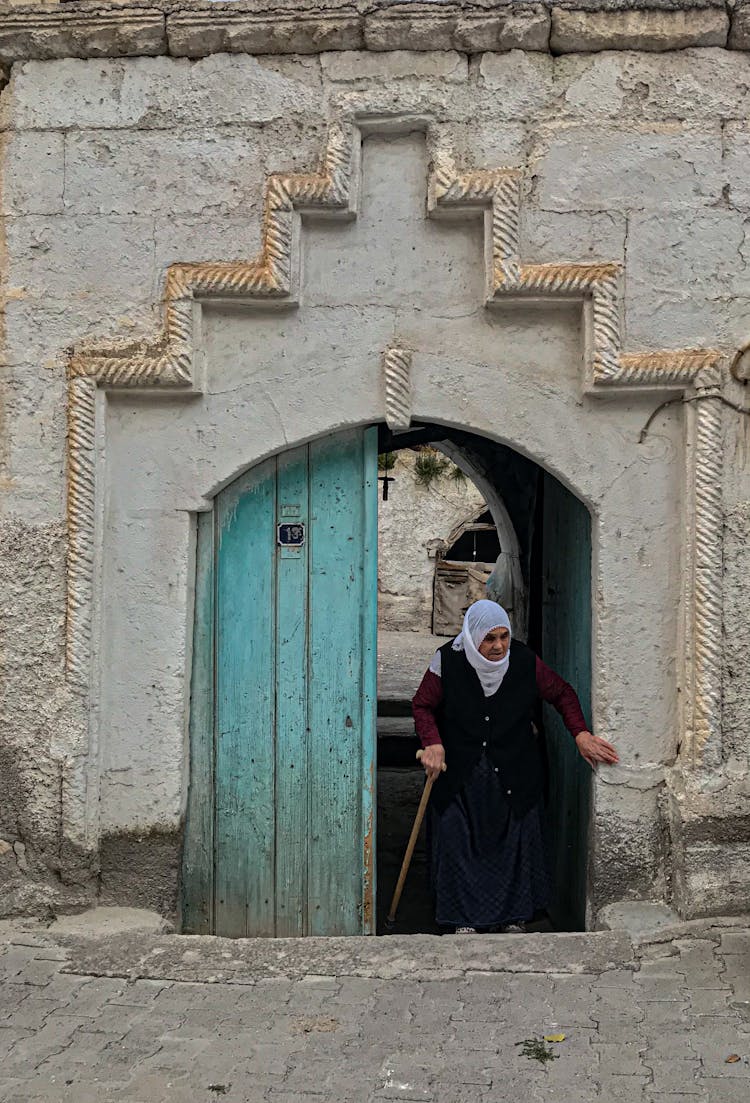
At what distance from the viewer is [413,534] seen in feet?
61.4

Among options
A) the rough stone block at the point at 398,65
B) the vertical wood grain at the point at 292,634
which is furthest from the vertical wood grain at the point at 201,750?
the rough stone block at the point at 398,65

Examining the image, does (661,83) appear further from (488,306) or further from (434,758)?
(434,758)

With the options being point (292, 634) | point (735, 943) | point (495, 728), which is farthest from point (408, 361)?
point (735, 943)

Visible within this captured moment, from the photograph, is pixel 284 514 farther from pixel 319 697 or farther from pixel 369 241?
pixel 369 241

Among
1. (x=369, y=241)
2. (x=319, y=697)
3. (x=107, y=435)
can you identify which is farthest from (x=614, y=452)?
(x=107, y=435)

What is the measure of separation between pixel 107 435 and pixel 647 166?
7.65ft

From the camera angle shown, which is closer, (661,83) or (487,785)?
(661,83)

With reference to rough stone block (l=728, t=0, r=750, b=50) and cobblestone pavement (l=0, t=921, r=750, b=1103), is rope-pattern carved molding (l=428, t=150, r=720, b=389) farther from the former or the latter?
cobblestone pavement (l=0, t=921, r=750, b=1103)

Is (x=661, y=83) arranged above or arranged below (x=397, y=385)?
above

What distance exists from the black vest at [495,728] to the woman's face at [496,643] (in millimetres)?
143

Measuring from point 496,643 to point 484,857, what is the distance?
35.9 inches

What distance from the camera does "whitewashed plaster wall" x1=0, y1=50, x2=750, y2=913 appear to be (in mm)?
4164

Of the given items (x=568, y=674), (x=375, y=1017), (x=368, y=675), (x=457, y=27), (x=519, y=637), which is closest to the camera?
(x=375, y=1017)

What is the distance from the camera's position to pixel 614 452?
4.23 m
